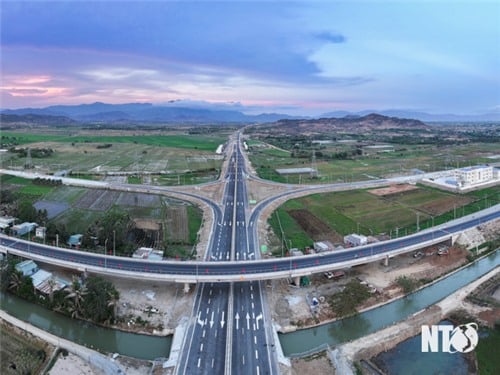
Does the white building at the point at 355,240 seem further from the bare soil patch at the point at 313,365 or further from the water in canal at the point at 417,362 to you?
the bare soil patch at the point at 313,365

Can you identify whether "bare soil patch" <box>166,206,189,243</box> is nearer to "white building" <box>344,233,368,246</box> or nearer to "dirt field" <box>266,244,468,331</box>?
"dirt field" <box>266,244,468,331</box>

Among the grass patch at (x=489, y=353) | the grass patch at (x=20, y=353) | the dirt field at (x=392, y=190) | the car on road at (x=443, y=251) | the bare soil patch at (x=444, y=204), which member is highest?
the dirt field at (x=392, y=190)

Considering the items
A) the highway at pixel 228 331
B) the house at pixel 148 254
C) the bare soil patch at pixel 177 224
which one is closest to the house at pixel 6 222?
the house at pixel 148 254

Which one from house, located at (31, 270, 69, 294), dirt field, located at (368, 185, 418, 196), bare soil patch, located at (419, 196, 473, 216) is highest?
dirt field, located at (368, 185, 418, 196)

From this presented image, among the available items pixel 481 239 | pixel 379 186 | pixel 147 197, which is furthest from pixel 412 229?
pixel 147 197

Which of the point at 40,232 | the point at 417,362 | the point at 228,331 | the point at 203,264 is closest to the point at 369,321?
the point at 417,362

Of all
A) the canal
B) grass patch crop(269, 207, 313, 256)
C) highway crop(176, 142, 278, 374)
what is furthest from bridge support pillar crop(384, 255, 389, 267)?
highway crop(176, 142, 278, 374)
